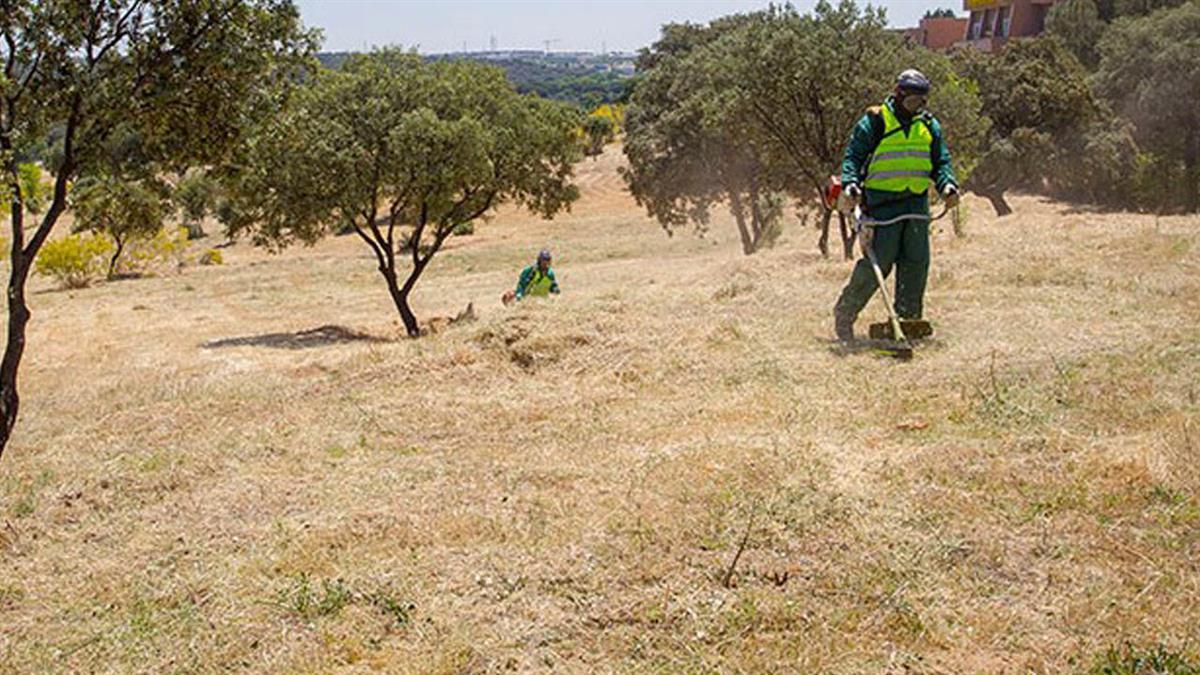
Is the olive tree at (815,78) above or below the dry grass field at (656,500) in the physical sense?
above

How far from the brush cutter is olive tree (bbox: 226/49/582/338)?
422 inches

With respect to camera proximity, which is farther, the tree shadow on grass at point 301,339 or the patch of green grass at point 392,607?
the tree shadow on grass at point 301,339

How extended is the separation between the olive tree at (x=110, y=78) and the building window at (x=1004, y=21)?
198 feet

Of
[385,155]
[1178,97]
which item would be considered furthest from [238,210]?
[1178,97]

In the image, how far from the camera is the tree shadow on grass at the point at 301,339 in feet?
61.3

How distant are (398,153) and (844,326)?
11.0 metres

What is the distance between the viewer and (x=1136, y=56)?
Answer: 35500mm

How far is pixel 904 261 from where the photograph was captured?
8.21 metres

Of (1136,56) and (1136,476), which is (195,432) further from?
(1136,56)

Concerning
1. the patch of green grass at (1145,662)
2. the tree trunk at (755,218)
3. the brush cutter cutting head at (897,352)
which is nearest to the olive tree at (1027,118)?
the tree trunk at (755,218)

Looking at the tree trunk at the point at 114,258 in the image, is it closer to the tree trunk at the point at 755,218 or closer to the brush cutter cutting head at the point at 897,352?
the tree trunk at the point at 755,218

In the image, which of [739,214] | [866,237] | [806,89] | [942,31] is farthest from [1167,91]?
[942,31]

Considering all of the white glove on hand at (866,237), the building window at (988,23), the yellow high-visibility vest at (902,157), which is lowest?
the white glove on hand at (866,237)

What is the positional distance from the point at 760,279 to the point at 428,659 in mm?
9318
